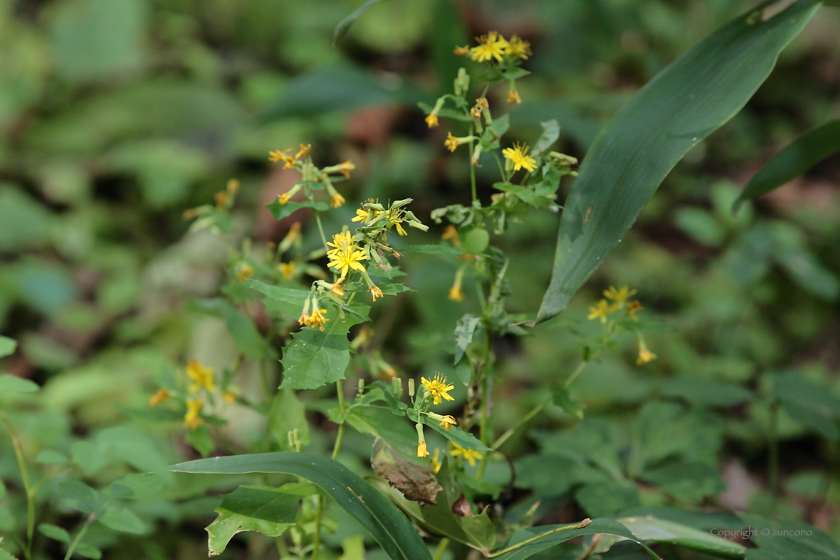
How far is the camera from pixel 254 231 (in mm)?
2434

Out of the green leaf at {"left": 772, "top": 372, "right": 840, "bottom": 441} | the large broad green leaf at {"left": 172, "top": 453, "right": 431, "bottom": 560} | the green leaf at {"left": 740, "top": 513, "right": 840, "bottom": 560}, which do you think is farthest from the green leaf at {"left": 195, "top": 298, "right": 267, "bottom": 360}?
the green leaf at {"left": 772, "top": 372, "right": 840, "bottom": 441}

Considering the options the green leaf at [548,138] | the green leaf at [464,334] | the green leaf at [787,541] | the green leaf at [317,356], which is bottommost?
the green leaf at [787,541]

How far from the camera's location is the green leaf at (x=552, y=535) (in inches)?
30.0

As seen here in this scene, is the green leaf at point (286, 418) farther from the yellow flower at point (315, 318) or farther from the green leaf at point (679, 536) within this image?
the green leaf at point (679, 536)

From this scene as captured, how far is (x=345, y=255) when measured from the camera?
2.45ft

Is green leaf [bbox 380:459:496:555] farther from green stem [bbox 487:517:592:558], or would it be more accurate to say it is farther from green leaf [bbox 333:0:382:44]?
green leaf [bbox 333:0:382:44]

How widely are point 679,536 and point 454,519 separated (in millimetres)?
351

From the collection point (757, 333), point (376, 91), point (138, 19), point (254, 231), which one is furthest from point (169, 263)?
point (757, 333)

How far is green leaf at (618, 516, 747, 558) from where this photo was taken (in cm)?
89

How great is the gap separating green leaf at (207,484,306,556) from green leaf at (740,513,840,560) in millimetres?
666

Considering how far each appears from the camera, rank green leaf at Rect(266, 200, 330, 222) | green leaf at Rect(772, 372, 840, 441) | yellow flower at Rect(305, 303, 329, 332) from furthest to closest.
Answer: green leaf at Rect(772, 372, 840, 441) → green leaf at Rect(266, 200, 330, 222) → yellow flower at Rect(305, 303, 329, 332)

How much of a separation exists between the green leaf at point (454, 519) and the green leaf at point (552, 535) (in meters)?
0.04

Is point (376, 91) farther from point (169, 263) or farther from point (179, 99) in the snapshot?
point (179, 99)

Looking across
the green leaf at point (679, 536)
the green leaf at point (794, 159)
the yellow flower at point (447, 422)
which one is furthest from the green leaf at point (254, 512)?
the green leaf at point (794, 159)
